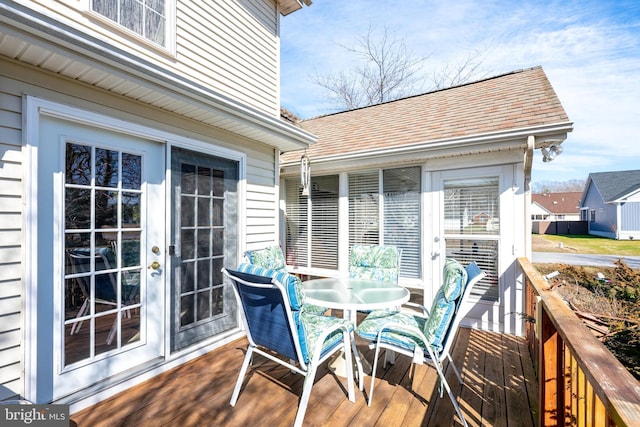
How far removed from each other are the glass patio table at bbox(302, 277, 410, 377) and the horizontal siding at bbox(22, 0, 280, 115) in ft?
7.96

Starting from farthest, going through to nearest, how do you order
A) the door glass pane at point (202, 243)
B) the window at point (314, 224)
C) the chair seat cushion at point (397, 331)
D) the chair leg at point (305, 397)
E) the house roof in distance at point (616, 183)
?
1. the house roof in distance at point (616, 183)
2. the window at point (314, 224)
3. the door glass pane at point (202, 243)
4. the chair seat cushion at point (397, 331)
5. the chair leg at point (305, 397)

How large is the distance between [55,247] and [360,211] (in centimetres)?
375

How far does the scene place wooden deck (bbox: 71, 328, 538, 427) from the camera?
214cm

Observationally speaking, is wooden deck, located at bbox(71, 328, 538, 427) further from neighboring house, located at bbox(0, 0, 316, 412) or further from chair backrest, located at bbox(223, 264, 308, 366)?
chair backrest, located at bbox(223, 264, 308, 366)

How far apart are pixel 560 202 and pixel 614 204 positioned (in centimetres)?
1644

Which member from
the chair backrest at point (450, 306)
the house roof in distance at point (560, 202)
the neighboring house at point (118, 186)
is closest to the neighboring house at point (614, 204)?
the house roof in distance at point (560, 202)

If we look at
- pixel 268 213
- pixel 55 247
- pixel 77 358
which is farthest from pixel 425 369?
pixel 55 247

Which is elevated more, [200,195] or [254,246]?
[200,195]

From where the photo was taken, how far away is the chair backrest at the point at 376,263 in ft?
12.5

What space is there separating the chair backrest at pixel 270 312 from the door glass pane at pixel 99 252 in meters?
1.17

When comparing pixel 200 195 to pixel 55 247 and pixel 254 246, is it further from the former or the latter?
pixel 55 247

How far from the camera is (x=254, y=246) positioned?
393cm

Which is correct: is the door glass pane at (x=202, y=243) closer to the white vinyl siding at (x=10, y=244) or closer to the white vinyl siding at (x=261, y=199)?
the white vinyl siding at (x=261, y=199)

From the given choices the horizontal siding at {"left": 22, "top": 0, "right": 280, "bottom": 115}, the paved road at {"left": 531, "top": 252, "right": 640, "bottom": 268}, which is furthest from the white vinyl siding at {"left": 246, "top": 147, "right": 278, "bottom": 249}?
the paved road at {"left": 531, "top": 252, "right": 640, "bottom": 268}
